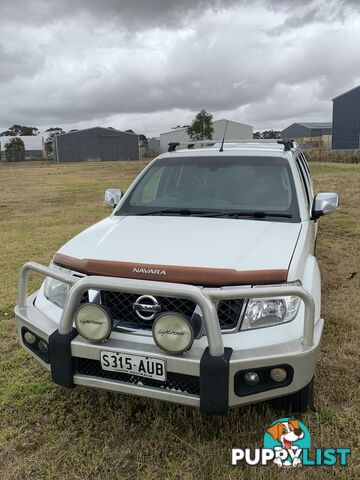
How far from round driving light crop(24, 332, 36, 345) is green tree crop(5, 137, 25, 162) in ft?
205

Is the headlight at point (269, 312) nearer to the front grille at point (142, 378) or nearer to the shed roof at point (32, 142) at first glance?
the front grille at point (142, 378)

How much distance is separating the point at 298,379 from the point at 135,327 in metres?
0.94

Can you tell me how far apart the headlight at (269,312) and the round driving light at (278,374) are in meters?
0.25

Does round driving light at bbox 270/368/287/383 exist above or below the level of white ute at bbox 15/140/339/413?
below

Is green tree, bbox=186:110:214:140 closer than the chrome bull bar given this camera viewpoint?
No

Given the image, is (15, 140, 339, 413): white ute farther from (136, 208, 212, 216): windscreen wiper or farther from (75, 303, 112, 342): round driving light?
(136, 208, 212, 216): windscreen wiper

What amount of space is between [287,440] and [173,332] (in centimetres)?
107

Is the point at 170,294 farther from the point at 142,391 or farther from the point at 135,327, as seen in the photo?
the point at 142,391

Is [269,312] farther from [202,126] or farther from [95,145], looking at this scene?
[95,145]

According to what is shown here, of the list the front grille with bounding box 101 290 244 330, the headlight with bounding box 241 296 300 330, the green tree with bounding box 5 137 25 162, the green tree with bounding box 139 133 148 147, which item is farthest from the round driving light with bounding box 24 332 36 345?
the green tree with bounding box 139 133 148 147

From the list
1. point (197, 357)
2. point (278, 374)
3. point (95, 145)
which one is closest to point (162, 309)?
point (197, 357)

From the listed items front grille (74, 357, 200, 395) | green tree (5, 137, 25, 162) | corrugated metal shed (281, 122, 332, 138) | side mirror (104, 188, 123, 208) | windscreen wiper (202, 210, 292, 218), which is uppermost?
corrugated metal shed (281, 122, 332, 138)

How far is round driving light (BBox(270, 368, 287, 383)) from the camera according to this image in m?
2.29

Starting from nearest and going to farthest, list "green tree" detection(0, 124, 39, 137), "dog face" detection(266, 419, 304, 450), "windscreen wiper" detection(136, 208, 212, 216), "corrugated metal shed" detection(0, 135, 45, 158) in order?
"dog face" detection(266, 419, 304, 450) → "windscreen wiper" detection(136, 208, 212, 216) → "corrugated metal shed" detection(0, 135, 45, 158) → "green tree" detection(0, 124, 39, 137)
